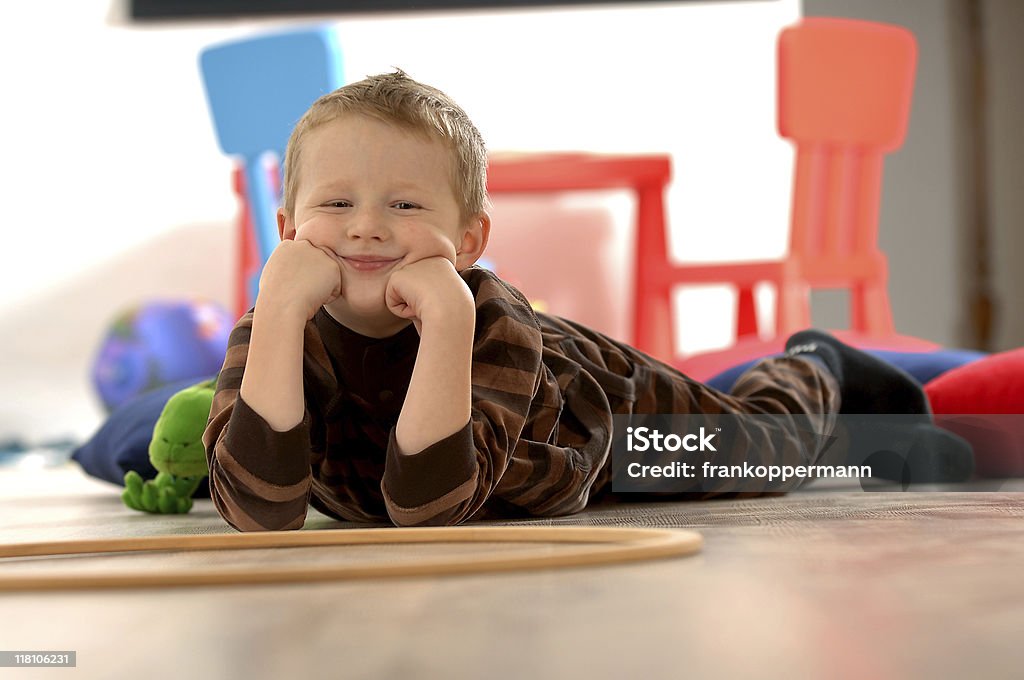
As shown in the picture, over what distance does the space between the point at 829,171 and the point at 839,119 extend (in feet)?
0.43

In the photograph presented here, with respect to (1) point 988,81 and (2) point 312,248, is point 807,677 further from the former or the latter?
(1) point 988,81

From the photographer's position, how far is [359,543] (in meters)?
0.73

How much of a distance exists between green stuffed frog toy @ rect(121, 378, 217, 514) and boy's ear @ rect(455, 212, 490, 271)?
31 cm

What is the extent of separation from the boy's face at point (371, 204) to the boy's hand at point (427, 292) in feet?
0.04

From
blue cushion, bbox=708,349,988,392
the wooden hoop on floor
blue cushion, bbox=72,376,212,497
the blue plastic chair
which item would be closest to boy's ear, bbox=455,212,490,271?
the wooden hoop on floor

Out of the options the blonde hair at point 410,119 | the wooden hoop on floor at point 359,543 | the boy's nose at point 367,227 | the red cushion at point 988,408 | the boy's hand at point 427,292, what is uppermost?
the blonde hair at point 410,119

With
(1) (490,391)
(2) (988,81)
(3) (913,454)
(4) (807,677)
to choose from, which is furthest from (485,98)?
(4) (807,677)

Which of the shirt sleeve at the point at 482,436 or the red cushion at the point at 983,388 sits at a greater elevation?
the shirt sleeve at the point at 482,436

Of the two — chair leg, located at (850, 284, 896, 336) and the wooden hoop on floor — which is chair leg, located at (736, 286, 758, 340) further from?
the wooden hoop on floor

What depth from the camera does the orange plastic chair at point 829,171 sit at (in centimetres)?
255

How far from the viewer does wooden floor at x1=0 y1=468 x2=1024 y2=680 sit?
41cm

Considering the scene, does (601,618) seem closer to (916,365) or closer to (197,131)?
(916,365)

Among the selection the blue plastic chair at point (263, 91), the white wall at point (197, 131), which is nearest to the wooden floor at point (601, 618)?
the blue plastic chair at point (263, 91)

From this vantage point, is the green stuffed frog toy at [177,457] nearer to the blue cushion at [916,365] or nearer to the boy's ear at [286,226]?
the boy's ear at [286,226]
